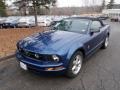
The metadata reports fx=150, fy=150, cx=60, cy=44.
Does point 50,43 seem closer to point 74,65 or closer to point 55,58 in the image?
point 55,58

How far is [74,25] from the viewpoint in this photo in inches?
189

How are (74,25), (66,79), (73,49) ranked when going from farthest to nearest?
(74,25) → (66,79) → (73,49)

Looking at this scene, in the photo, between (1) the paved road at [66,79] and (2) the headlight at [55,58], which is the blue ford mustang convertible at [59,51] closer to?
(2) the headlight at [55,58]

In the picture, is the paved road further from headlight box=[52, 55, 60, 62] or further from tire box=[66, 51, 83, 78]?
headlight box=[52, 55, 60, 62]

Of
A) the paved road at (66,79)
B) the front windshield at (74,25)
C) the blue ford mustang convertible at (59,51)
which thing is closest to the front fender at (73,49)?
the blue ford mustang convertible at (59,51)

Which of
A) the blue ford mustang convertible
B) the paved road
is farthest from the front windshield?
the paved road

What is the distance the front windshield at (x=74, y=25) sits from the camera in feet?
15.0

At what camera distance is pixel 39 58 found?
3.39m

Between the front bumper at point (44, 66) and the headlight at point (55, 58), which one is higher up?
the headlight at point (55, 58)

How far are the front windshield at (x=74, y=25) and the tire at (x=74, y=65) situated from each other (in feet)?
3.02

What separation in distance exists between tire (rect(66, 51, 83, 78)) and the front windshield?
921 mm

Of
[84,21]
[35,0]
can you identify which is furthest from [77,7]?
[84,21]

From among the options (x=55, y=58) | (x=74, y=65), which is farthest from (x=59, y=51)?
(x=74, y=65)

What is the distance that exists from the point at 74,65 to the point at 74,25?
59.5 inches
